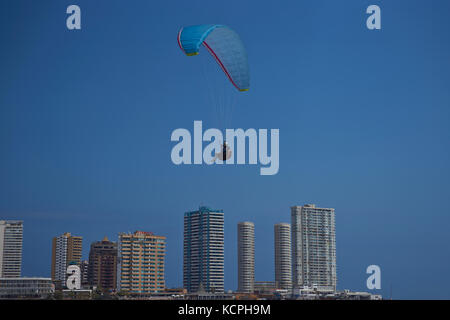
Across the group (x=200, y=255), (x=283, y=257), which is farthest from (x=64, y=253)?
(x=283, y=257)

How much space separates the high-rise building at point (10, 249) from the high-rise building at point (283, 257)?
2244 centimetres

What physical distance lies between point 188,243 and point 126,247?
536cm

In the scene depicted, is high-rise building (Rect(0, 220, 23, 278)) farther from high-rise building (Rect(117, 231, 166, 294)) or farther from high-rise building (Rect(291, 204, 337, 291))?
high-rise building (Rect(291, 204, 337, 291))

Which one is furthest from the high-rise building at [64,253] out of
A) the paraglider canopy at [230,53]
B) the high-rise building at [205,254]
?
the paraglider canopy at [230,53]

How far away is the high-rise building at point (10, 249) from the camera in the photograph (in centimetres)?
5678

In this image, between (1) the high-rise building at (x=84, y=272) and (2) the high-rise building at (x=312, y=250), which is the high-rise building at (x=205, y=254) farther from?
(1) the high-rise building at (x=84, y=272)

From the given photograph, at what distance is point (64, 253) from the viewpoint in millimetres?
64375

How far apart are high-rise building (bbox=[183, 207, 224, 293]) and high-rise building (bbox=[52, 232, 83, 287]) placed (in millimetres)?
12529

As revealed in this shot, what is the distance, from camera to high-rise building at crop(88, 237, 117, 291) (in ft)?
185

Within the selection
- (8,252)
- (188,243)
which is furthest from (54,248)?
(188,243)

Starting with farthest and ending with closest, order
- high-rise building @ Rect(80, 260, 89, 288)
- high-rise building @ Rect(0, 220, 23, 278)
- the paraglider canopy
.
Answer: high-rise building @ Rect(80, 260, 89, 288) → high-rise building @ Rect(0, 220, 23, 278) → the paraglider canopy

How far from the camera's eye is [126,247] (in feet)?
184

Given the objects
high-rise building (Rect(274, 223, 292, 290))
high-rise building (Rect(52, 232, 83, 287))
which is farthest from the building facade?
high-rise building (Rect(274, 223, 292, 290))

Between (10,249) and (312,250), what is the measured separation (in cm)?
2628
